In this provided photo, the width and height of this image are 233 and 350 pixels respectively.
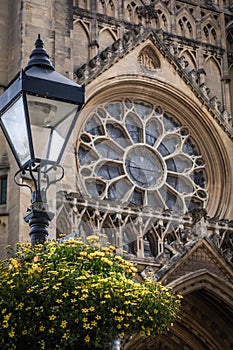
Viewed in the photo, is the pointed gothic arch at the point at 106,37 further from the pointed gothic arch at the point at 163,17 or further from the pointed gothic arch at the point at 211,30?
the pointed gothic arch at the point at 211,30

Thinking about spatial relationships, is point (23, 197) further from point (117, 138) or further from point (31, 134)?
point (31, 134)

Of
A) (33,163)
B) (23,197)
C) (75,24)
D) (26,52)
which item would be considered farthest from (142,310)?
(75,24)

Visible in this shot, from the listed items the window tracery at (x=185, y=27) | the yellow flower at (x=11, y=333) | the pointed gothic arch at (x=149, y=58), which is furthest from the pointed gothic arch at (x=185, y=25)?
the yellow flower at (x=11, y=333)

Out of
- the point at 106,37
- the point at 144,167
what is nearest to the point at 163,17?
the point at 106,37

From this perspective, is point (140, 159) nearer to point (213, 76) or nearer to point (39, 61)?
point (213, 76)

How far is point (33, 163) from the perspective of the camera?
7840mm

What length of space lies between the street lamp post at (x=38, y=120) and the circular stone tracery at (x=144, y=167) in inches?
455

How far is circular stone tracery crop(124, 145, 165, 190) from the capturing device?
19859mm

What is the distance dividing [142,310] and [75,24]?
544 inches

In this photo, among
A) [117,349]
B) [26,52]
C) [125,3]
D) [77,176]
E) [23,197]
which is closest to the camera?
[117,349]

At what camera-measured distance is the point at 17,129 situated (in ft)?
26.2

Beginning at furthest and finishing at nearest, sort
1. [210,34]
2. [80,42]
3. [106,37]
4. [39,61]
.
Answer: [210,34] < [106,37] < [80,42] < [39,61]

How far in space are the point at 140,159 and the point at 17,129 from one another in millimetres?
12250

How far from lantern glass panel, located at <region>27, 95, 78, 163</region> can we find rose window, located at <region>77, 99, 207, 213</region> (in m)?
10.6
